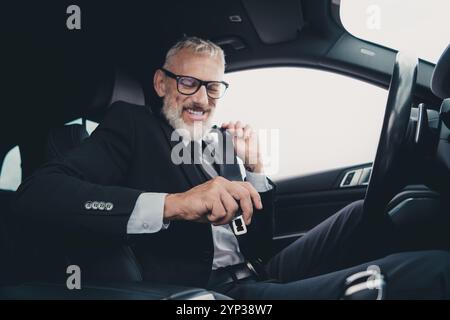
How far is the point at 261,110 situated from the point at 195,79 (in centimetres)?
24

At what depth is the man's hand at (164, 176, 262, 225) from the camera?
94 cm

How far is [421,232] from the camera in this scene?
4.28 feet

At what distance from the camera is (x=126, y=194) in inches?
39.6

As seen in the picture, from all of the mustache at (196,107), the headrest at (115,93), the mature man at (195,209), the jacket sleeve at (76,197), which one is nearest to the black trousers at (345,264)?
the mature man at (195,209)

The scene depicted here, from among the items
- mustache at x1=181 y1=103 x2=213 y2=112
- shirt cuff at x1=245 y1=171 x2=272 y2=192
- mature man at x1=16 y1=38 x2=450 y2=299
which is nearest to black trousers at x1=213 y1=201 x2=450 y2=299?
mature man at x1=16 y1=38 x2=450 y2=299

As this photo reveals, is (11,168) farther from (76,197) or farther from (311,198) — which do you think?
(311,198)

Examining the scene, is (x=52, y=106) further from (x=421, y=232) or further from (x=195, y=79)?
(x=421, y=232)

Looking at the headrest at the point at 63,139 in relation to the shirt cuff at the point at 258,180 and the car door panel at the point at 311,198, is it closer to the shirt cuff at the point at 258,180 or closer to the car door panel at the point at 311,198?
the shirt cuff at the point at 258,180

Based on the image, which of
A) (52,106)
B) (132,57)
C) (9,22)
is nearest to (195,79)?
(132,57)

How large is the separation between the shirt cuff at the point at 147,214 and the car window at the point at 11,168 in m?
0.48

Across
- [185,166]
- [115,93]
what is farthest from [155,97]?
[185,166]

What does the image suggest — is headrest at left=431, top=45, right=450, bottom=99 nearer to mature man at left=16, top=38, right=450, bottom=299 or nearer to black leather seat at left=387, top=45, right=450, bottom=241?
black leather seat at left=387, top=45, right=450, bottom=241

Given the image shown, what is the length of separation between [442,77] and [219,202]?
24.3 inches
